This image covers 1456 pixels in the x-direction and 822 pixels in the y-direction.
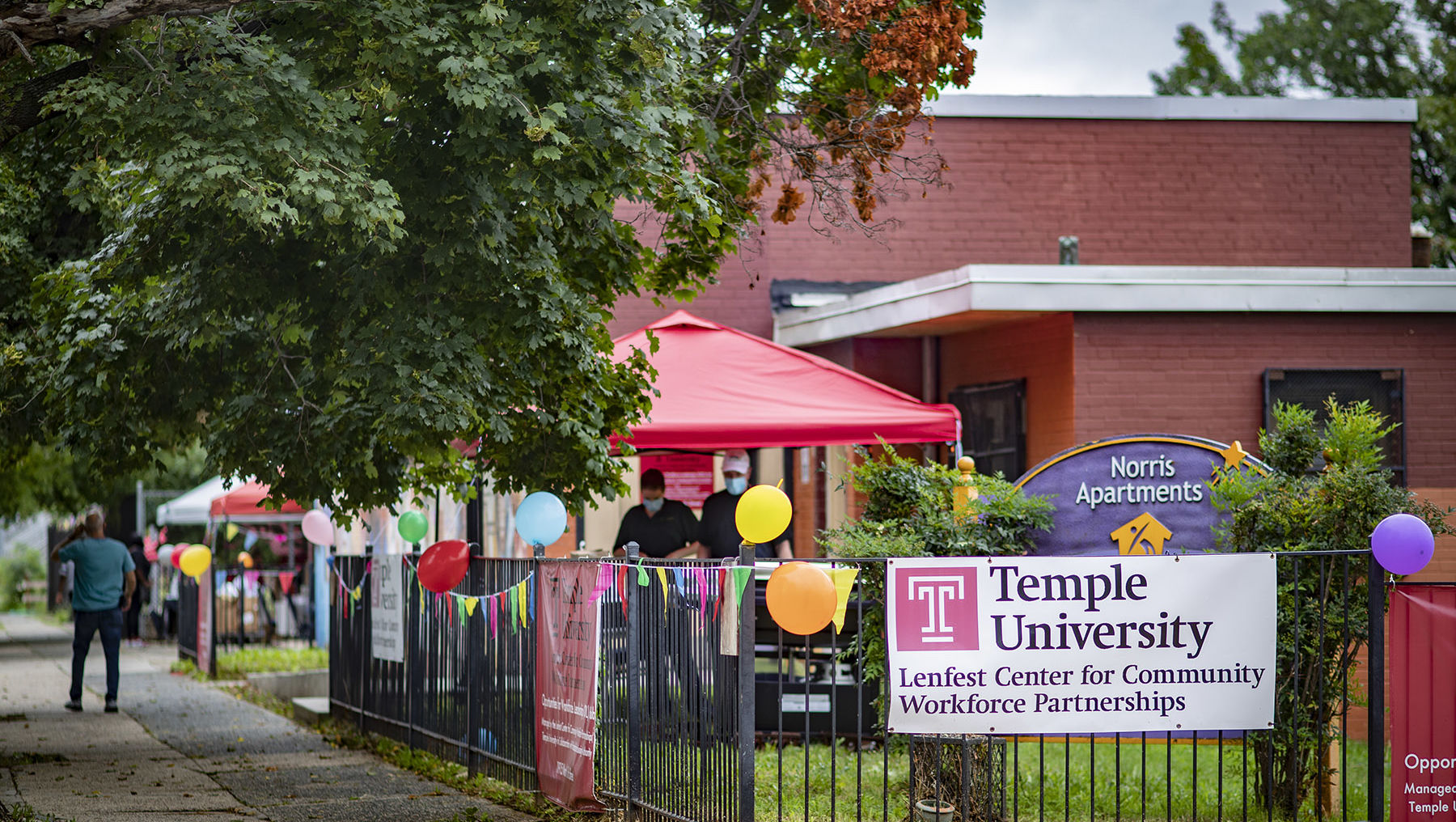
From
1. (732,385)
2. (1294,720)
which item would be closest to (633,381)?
(732,385)

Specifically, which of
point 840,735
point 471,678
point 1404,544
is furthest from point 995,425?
point 1404,544

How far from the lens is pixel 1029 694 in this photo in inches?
264

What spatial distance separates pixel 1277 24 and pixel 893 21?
105ft

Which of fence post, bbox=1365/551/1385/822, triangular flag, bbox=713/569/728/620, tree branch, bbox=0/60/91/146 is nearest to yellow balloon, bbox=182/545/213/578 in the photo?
tree branch, bbox=0/60/91/146

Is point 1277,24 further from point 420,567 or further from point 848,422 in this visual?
Result: point 420,567

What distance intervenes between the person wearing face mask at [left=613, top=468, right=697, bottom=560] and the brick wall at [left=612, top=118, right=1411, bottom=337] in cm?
602

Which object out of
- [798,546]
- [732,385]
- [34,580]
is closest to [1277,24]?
[798,546]

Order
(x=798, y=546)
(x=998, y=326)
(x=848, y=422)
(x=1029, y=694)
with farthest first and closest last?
1. (x=798, y=546)
2. (x=998, y=326)
3. (x=848, y=422)
4. (x=1029, y=694)

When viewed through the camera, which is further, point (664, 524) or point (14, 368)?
point (664, 524)

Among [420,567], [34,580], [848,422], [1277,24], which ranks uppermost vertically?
[1277,24]

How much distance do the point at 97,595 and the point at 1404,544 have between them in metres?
12.4

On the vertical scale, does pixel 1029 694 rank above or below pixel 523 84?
below

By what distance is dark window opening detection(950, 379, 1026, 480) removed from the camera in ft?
43.4

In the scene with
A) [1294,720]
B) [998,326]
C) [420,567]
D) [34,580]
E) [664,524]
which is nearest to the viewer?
[1294,720]
